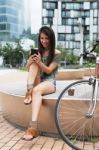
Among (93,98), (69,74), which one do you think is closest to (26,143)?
(93,98)

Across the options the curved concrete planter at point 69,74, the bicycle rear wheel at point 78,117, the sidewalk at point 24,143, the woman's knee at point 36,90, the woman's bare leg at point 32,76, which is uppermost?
the woman's bare leg at point 32,76

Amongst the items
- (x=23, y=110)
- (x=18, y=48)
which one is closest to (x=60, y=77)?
(x=23, y=110)

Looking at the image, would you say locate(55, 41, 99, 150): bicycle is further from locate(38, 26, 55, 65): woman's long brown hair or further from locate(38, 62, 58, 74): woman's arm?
locate(38, 26, 55, 65): woman's long brown hair

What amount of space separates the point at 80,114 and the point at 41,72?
2.65ft

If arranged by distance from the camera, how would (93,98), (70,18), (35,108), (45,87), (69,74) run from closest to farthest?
(93,98) < (35,108) < (45,87) < (69,74) < (70,18)

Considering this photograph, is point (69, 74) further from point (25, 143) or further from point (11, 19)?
point (11, 19)

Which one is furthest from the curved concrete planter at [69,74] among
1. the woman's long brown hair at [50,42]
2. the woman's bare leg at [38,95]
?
the woman's bare leg at [38,95]

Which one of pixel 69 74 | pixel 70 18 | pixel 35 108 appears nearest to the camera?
pixel 35 108

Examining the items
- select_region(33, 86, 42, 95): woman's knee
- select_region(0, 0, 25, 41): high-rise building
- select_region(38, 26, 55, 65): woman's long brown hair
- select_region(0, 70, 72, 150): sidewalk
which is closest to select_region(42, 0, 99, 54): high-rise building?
select_region(0, 0, 25, 41): high-rise building

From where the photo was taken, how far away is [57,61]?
4.86 m

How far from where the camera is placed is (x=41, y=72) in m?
4.86

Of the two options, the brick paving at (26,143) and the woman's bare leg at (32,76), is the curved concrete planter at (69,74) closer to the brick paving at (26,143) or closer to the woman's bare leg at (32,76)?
the brick paving at (26,143)

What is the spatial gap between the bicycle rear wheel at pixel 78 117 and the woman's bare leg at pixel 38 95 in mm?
290

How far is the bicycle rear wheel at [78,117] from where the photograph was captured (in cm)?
405
